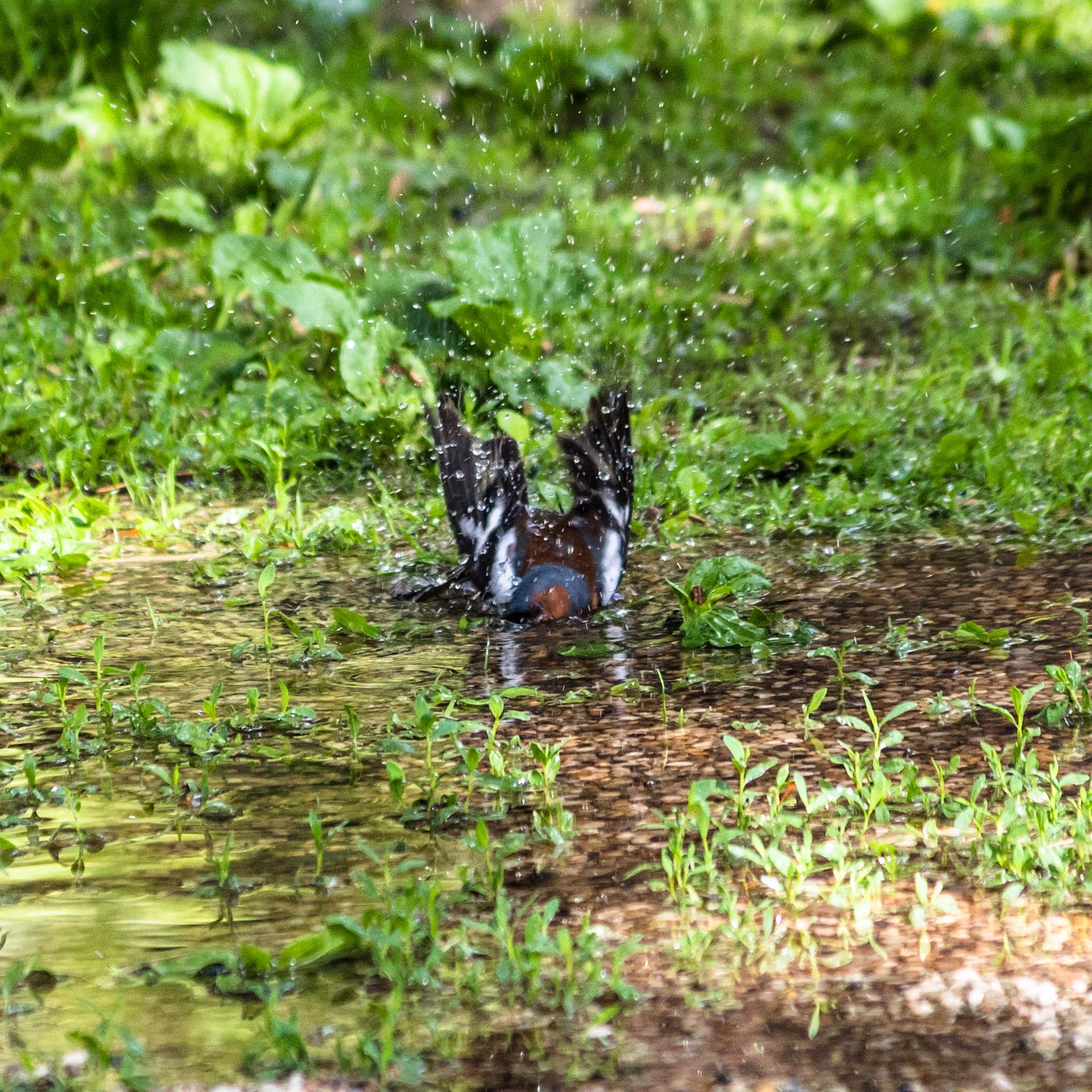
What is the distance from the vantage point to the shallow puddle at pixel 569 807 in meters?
1.86

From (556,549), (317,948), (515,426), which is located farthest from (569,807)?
(515,426)

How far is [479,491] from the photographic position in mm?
3895

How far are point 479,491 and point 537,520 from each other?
0.67ft

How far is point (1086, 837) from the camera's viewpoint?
228cm

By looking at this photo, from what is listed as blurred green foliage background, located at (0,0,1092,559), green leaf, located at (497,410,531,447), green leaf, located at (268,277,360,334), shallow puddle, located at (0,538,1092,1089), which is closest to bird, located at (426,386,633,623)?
shallow puddle, located at (0,538,1092,1089)

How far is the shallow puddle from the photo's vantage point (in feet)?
6.10

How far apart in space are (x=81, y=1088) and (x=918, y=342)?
5272 mm

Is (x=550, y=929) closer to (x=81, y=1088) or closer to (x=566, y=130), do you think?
(x=81, y=1088)

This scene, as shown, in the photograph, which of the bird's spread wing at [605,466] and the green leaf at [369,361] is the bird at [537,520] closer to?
the bird's spread wing at [605,466]

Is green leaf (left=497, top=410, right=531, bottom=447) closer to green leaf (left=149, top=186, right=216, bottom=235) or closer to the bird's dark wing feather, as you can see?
the bird's dark wing feather

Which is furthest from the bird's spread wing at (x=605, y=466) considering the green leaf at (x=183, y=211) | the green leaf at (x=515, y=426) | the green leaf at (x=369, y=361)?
the green leaf at (x=183, y=211)

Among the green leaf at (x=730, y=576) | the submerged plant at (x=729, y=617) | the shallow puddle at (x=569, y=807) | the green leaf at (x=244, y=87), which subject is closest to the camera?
the shallow puddle at (x=569, y=807)

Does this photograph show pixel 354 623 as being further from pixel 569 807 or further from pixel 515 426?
pixel 515 426

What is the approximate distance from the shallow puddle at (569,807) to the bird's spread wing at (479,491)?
0.17 meters
